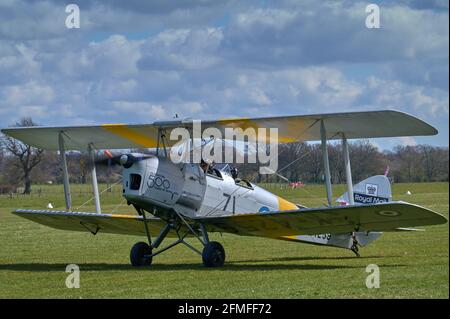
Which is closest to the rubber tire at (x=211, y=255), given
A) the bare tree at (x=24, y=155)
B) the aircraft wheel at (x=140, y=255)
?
the aircraft wheel at (x=140, y=255)

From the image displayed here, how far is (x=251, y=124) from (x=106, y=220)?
3654 mm

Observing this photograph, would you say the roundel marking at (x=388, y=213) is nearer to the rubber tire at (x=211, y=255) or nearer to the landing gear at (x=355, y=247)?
the rubber tire at (x=211, y=255)

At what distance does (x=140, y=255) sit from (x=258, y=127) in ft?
10.5

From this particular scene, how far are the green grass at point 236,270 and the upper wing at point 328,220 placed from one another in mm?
667

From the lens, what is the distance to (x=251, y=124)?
1509 cm

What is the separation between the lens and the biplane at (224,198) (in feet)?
46.0

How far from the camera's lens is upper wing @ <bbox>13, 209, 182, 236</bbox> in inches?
639

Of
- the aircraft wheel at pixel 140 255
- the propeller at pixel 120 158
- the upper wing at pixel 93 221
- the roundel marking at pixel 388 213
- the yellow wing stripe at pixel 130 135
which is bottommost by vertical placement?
the aircraft wheel at pixel 140 255

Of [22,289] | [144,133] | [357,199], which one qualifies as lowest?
[22,289]

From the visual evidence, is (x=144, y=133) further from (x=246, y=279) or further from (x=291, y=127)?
(x=246, y=279)

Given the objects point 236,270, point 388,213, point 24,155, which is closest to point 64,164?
point 236,270

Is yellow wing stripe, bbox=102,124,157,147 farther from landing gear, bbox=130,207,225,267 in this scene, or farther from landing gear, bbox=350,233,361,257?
landing gear, bbox=350,233,361,257
